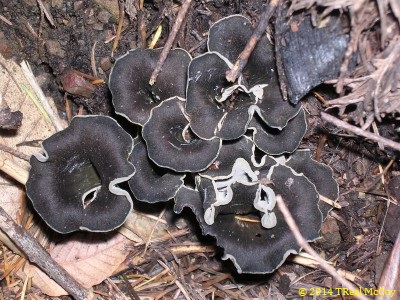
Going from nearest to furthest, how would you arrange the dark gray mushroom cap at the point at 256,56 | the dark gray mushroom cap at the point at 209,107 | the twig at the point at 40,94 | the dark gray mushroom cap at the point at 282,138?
the dark gray mushroom cap at the point at 209,107
the dark gray mushroom cap at the point at 256,56
the dark gray mushroom cap at the point at 282,138
the twig at the point at 40,94

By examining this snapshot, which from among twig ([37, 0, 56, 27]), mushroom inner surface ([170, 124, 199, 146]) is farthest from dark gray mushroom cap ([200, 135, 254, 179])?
twig ([37, 0, 56, 27])

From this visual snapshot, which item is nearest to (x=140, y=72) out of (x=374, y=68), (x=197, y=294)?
(x=374, y=68)

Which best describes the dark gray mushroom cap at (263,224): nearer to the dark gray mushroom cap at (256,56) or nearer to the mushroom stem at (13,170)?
the dark gray mushroom cap at (256,56)

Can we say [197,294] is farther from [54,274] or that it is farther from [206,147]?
[206,147]

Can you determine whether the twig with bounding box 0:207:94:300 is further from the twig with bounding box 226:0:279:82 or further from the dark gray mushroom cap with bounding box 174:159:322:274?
the twig with bounding box 226:0:279:82

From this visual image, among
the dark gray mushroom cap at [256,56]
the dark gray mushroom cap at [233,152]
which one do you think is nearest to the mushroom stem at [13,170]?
the dark gray mushroom cap at [233,152]

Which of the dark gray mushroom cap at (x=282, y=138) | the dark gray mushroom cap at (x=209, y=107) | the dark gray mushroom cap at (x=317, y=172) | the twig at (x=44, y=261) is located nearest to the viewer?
the dark gray mushroom cap at (x=209, y=107)

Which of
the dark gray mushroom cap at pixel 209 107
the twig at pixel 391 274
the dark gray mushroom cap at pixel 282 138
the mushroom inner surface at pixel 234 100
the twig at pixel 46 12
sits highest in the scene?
the twig at pixel 46 12

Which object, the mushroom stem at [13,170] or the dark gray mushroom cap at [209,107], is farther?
the mushroom stem at [13,170]
